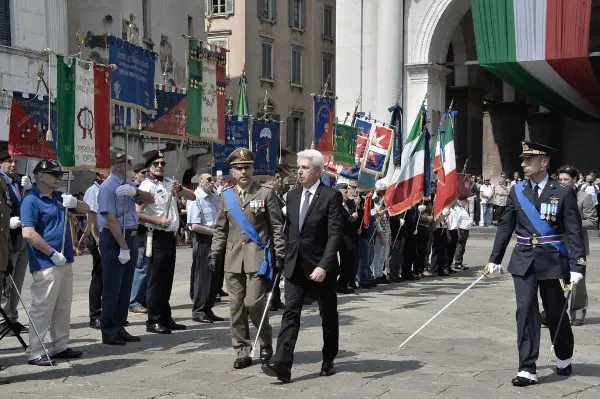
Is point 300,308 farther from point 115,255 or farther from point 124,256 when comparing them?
point 115,255

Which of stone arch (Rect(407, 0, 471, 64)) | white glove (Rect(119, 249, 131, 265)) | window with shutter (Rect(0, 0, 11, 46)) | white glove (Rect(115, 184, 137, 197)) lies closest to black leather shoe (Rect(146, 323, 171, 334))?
white glove (Rect(119, 249, 131, 265))

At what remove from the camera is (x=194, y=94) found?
43.7 ft

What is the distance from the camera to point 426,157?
17828 mm

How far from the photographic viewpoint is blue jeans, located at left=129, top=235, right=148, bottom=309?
11.8m

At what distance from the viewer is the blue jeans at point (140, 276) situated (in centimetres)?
1184

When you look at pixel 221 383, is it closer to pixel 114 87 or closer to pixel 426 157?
pixel 114 87

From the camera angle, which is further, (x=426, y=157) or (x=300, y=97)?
(x=300, y=97)

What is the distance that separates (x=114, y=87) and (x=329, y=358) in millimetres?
4278

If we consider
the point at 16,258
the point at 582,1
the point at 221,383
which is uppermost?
the point at 582,1

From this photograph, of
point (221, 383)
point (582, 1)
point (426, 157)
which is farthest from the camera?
point (582, 1)

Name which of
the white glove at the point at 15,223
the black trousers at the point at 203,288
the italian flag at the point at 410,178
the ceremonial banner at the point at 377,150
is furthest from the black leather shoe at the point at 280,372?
the ceremonial banner at the point at 377,150

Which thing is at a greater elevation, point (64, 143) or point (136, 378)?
point (64, 143)

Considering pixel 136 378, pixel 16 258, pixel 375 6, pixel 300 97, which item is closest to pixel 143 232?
pixel 16 258

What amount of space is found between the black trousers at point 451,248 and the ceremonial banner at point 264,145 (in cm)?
447
